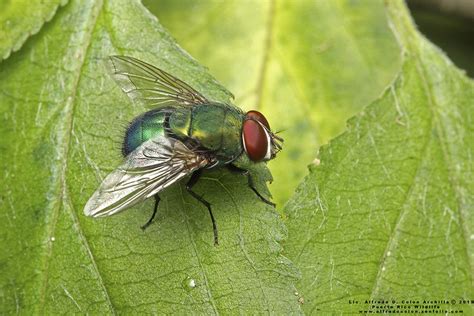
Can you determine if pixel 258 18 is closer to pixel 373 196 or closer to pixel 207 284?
pixel 373 196

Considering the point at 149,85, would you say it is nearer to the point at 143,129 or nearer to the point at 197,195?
the point at 143,129

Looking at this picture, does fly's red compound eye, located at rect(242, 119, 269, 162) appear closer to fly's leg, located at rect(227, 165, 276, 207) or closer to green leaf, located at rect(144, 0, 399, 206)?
fly's leg, located at rect(227, 165, 276, 207)

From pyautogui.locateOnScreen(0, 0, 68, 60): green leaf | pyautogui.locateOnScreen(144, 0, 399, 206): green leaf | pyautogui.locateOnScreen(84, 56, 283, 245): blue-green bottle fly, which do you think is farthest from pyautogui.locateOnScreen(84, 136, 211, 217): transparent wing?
pyautogui.locateOnScreen(144, 0, 399, 206): green leaf

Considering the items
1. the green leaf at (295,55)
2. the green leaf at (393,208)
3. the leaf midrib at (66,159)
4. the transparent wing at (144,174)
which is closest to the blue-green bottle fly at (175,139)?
the transparent wing at (144,174)

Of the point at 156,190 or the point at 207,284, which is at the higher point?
the point at 156,190

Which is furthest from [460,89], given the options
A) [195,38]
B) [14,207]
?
[14,207]
